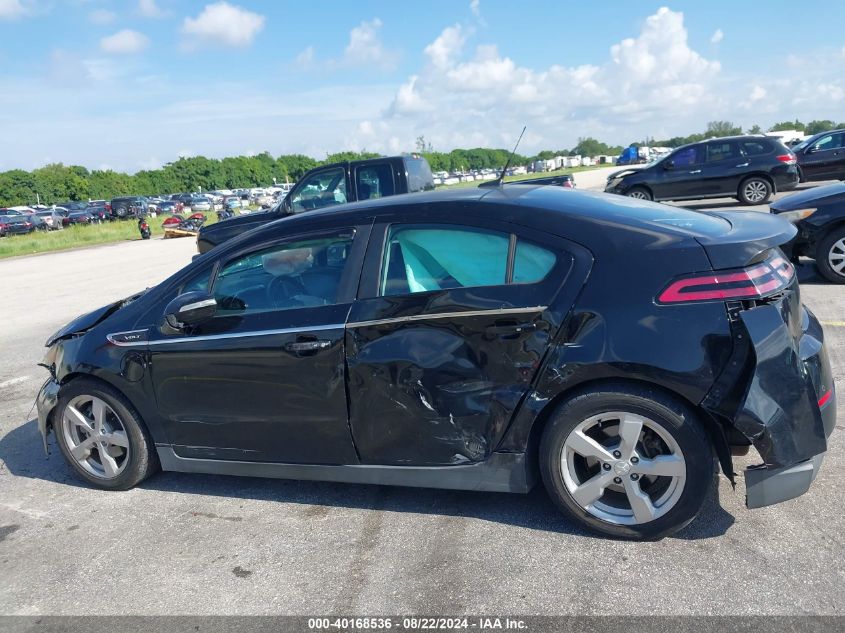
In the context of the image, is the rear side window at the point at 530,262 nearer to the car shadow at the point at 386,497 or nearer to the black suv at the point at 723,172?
the car shadow at the point at 386,497

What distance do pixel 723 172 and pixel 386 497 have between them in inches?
610

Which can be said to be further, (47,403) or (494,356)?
(47,403)

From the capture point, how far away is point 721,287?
9.74 feet

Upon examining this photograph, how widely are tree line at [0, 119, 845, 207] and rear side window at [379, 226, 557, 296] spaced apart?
3345 inches

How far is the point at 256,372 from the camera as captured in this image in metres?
3.69

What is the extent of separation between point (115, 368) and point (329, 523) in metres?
1.57

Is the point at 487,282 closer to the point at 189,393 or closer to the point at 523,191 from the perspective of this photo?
the point at 523,191

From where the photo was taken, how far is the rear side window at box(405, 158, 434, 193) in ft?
36.6

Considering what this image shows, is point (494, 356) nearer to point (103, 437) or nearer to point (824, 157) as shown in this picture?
point (103, 437)

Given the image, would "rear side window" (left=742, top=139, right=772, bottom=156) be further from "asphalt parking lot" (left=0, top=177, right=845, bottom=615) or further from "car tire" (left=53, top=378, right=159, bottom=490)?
"car tire" (left=53, top=378, right=159, bottom=490)

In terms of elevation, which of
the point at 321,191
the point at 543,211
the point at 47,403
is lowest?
the point at 47,403

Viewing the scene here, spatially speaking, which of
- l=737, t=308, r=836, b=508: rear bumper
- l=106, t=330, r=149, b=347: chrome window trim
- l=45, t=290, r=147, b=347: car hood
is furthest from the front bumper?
l=737, t=308, r=836, b=508: rear bumper

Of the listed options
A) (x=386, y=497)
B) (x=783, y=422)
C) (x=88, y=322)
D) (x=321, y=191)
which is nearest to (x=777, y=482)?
(x=783, y=422)

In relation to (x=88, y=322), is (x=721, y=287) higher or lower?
higher
